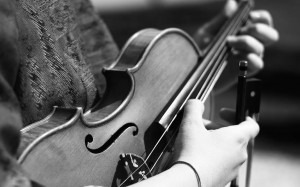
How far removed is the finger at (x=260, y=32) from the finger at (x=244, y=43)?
67 mm

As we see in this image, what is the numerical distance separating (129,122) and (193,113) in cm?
13

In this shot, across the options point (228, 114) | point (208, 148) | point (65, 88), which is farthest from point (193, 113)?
point (228, 114)

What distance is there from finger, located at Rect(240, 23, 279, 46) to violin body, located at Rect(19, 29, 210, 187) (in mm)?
302

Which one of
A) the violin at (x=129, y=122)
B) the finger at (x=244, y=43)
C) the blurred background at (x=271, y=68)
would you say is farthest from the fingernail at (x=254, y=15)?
the blurred background at (x=271, y=68)

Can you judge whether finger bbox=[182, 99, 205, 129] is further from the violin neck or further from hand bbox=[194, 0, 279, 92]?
hand bbox=[194, 0, 279, 92]

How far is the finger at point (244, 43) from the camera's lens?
1.43m

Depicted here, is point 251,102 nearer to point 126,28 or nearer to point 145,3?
point 126,28

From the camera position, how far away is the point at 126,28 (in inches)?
186

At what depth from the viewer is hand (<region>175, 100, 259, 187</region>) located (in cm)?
88

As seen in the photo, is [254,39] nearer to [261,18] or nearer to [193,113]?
[261,18]

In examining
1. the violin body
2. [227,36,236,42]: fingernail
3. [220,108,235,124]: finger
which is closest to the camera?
the violin body

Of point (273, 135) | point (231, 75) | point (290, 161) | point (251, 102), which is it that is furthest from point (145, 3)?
point (251, 102)

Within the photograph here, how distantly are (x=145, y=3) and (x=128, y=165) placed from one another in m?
4.31

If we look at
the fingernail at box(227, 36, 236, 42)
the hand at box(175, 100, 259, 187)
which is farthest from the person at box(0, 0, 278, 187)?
the fingernail at box(227, 36, 236, 42)
